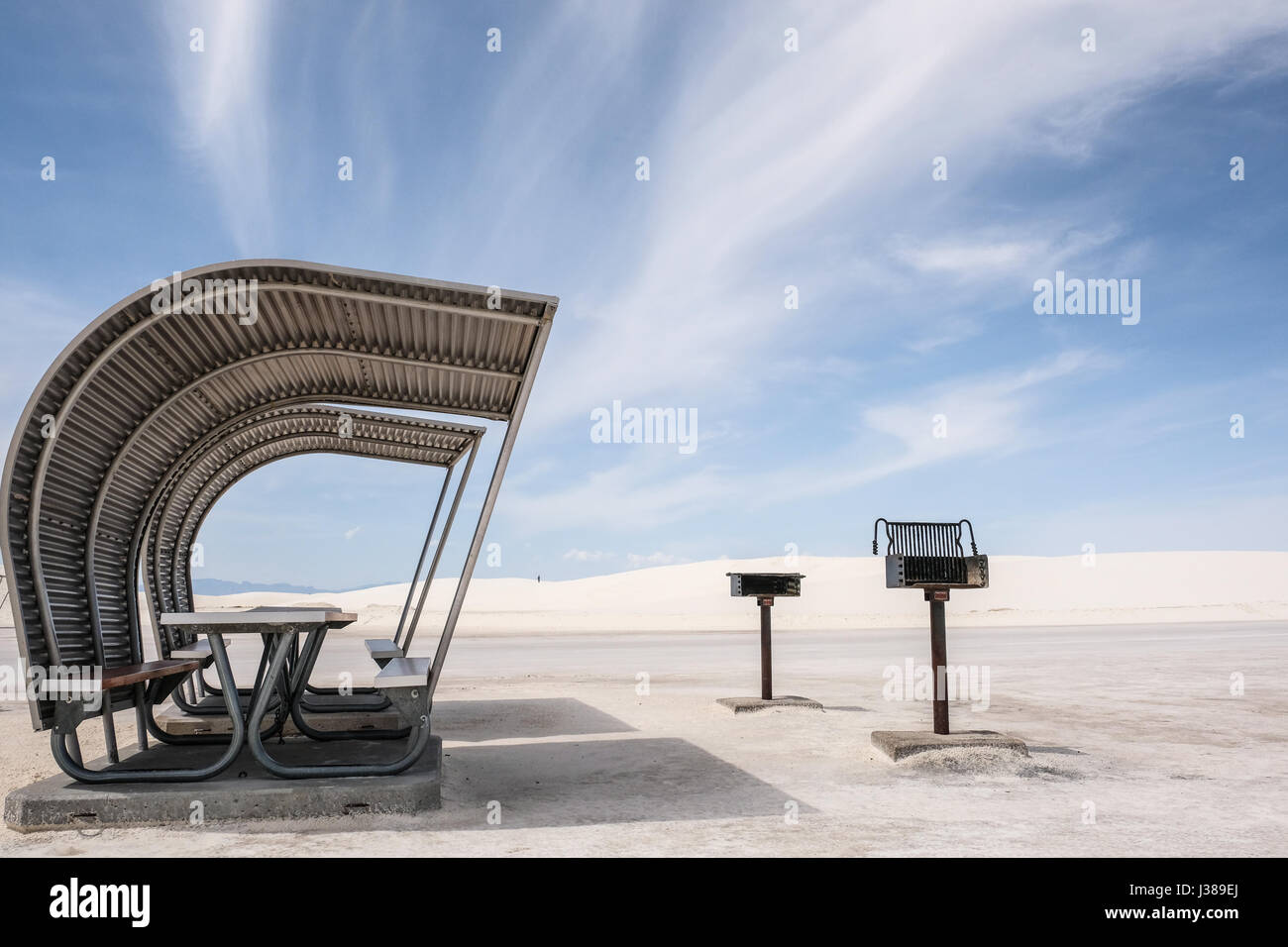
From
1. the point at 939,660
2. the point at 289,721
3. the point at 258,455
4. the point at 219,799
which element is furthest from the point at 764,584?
the point at 219,799

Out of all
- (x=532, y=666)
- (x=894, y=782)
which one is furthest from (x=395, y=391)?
(x=532, y=666)

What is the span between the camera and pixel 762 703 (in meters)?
11.3

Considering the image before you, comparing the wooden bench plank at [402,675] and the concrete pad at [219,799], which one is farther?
the wooden bench plank at [402,675]

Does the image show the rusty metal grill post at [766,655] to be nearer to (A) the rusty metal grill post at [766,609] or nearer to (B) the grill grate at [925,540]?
(A) the rusty metal grill post at [766,609]

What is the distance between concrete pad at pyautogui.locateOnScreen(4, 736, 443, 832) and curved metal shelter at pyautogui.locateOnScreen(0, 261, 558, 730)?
1.63ft

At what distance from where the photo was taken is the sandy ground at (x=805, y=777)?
5.29 metres

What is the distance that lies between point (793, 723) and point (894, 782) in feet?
10.7

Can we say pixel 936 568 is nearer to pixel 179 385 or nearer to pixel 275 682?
pixel 275 682

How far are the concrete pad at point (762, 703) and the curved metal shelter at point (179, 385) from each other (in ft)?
15.9

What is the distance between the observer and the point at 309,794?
18.9 ft

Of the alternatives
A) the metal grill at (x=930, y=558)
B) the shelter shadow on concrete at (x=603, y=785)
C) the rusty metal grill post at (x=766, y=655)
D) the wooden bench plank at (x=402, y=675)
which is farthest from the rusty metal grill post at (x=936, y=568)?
the wooden bench plank at (x=402, y=675)

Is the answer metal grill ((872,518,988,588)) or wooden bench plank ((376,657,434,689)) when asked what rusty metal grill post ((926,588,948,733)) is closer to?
metal grill ((872,518,988,588))

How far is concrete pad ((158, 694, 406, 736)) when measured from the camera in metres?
8.39
